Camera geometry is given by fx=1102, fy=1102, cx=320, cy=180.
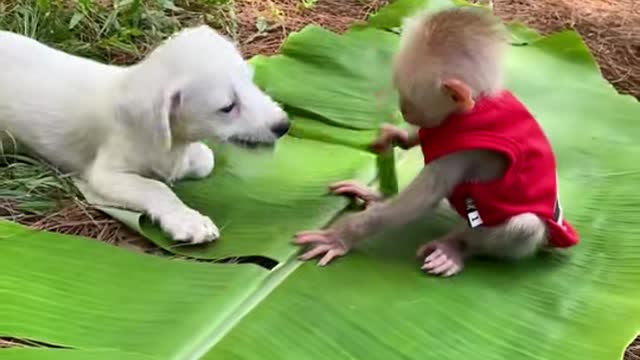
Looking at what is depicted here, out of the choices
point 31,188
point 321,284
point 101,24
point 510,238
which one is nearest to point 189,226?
point 321,284

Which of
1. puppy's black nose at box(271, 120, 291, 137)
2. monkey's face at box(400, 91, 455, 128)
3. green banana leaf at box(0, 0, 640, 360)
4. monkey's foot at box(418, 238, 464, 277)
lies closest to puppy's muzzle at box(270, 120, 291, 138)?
puppy's black nose at box(271, 120, 291, 137)

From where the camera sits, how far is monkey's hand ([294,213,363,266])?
2.23m

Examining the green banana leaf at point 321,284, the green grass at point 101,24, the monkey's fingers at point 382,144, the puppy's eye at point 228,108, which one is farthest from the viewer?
the green grass at point 101,24

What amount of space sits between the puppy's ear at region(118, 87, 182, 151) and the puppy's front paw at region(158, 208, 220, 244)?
0.15m

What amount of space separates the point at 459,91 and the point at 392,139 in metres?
0.34

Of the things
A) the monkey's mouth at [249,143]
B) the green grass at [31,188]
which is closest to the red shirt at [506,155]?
the monkey's mouth at [249,143]

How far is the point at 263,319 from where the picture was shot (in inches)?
78.0

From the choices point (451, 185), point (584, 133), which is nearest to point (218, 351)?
point (451, 185)

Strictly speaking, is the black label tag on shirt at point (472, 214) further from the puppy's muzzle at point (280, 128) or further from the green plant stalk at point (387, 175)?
the puppy's muzzle at point (280, 128)

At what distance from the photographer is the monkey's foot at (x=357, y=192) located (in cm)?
247

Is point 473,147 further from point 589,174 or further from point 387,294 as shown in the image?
point 589,174

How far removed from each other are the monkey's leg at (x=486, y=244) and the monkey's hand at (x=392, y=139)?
0.79 feet

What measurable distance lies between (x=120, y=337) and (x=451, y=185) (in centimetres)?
A: 74

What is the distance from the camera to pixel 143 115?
2320 mm
